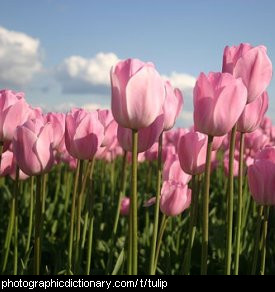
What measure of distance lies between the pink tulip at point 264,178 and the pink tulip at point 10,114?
1.03 m

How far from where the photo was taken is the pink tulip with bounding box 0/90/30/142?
6.90 ft

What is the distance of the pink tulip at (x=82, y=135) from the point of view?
1922mm

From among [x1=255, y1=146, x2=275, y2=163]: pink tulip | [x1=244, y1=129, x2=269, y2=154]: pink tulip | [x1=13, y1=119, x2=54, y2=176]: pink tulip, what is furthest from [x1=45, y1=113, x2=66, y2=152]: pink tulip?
[x1=244, y1=129, x2=269, y2=154]: pink tulip

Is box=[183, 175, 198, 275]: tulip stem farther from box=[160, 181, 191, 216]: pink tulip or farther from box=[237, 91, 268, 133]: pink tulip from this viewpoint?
box=[237, 91, 268, 133]: pink tulip

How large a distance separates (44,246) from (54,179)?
9.39 ft

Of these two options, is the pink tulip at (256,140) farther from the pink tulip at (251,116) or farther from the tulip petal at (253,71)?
the tulip petal at (253,71)

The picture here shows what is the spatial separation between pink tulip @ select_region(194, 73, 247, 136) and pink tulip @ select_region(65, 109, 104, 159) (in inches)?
17.6

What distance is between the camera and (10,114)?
83.4 inches

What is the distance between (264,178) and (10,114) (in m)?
1.13

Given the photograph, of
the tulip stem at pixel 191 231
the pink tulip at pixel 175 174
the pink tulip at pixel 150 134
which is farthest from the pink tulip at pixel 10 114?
the tulip stem at pixel 191 231

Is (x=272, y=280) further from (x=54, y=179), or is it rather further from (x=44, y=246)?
(x=54, y=179)

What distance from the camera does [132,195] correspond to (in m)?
1.51

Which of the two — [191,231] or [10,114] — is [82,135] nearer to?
[10,114]

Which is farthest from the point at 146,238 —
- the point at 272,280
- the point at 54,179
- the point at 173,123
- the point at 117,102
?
the point at 54,179
